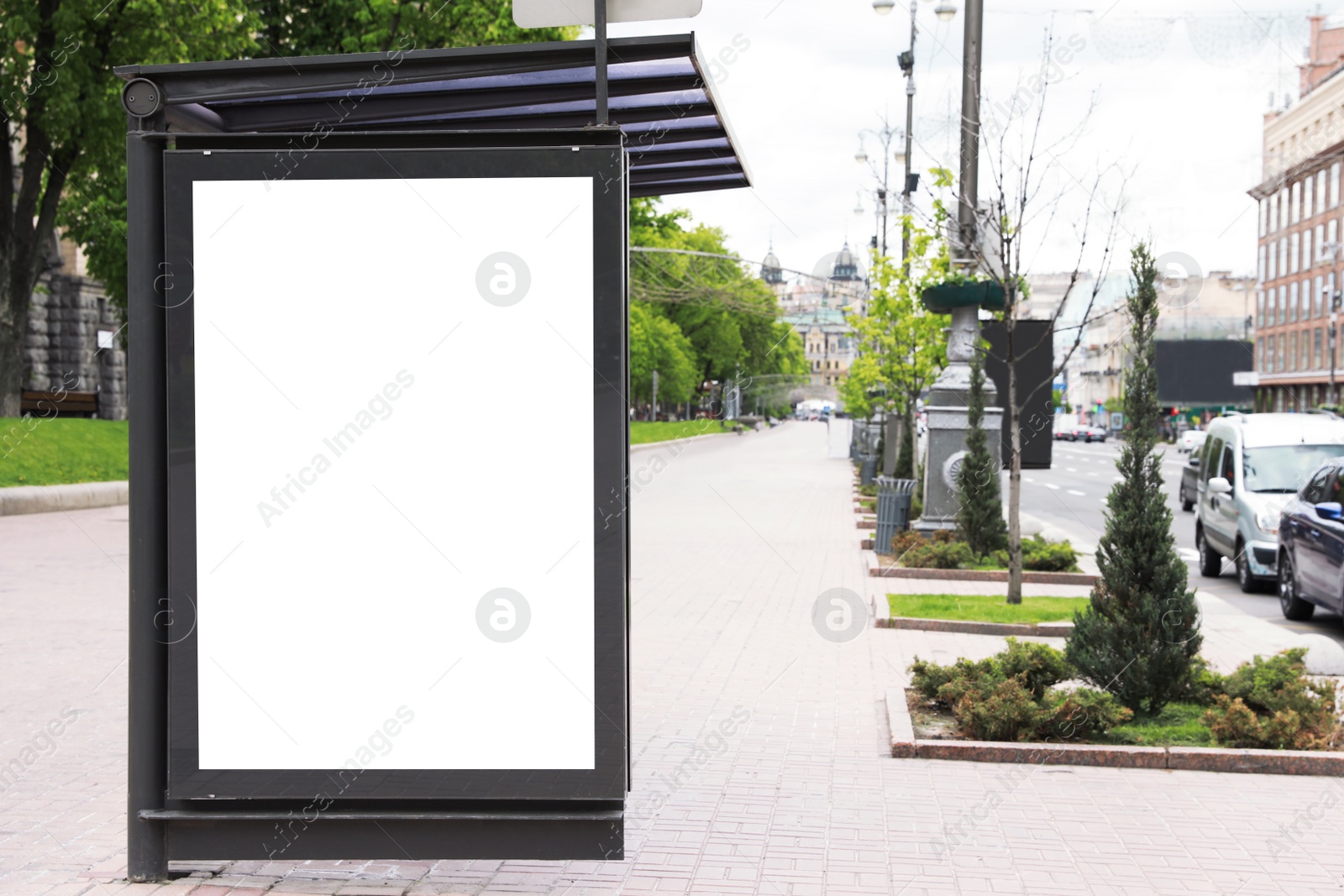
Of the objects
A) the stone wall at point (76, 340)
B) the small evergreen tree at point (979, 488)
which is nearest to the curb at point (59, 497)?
the small evergreen tree at point (979, 488)

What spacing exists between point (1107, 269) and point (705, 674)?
17.3ft

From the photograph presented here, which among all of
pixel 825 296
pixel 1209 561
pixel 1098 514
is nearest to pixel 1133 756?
pixel 1209 561

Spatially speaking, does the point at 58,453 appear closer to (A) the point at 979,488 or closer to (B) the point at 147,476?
(A) the point at 979,488

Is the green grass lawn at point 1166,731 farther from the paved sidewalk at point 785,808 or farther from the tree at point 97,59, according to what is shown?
the tree at point 97,59

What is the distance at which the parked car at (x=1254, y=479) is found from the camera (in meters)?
14.1

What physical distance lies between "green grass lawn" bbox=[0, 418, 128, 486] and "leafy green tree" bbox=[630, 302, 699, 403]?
116ft

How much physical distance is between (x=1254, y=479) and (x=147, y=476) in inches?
512

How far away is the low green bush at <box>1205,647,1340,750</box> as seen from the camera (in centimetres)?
662

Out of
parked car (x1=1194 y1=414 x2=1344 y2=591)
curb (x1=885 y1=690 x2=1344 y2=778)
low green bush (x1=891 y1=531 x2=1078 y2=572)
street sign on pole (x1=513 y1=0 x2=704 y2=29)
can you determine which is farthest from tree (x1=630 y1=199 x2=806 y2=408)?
street sign on pole (x1=513 y1=0 x2=704 y2=29)

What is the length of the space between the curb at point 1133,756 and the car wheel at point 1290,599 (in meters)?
6.00

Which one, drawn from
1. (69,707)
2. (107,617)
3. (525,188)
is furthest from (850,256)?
(525,188)

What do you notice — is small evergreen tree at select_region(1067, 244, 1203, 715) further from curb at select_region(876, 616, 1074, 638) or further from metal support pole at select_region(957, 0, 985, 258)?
metal support pole at select_region(957, 0, 985, 258)

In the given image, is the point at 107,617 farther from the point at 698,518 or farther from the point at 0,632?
the point at 698,518

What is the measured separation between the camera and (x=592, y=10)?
457 cm
